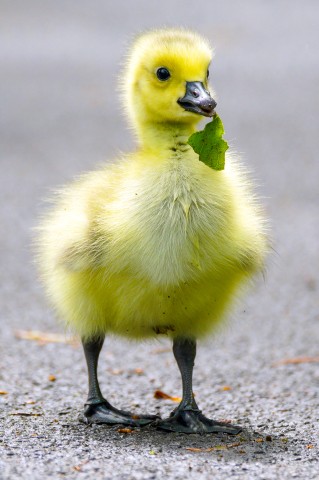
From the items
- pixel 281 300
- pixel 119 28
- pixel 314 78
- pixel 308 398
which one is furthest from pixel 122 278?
pixel 119 28

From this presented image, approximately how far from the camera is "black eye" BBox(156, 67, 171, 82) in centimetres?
283

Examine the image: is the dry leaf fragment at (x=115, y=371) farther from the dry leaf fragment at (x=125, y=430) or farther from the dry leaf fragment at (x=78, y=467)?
the dry leaf fragment at (x=78, y=467)

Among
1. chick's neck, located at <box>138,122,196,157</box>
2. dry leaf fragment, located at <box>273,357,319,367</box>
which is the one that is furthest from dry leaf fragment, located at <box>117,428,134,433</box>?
dry leaf fragment, located at <box>273,357,319,367</box>

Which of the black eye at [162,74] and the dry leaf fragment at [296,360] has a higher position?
the black eye at [162,74]

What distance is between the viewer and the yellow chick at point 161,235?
106 inches

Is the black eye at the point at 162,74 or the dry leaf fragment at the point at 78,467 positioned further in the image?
the black eye at the point at 162,74

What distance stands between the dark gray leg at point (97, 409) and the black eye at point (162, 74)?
2.69ft

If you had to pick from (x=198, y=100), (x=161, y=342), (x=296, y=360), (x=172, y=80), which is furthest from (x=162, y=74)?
(x=296, y=360)

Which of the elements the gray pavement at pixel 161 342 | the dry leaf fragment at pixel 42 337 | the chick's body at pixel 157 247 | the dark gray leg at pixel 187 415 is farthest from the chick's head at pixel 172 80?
the dry leaf fragment at pixel 42 337

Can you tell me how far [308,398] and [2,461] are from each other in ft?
4.31

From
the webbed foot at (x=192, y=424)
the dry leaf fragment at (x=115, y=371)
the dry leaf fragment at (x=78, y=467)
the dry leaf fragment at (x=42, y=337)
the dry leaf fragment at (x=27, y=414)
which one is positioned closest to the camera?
the dry leaf fragment at (x=78, y=467)

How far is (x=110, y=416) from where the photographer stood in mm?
3033

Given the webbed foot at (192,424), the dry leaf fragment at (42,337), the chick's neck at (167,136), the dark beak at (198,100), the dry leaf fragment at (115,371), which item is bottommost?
the dry leaf fragment at (42,337)

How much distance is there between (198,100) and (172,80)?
13cm
